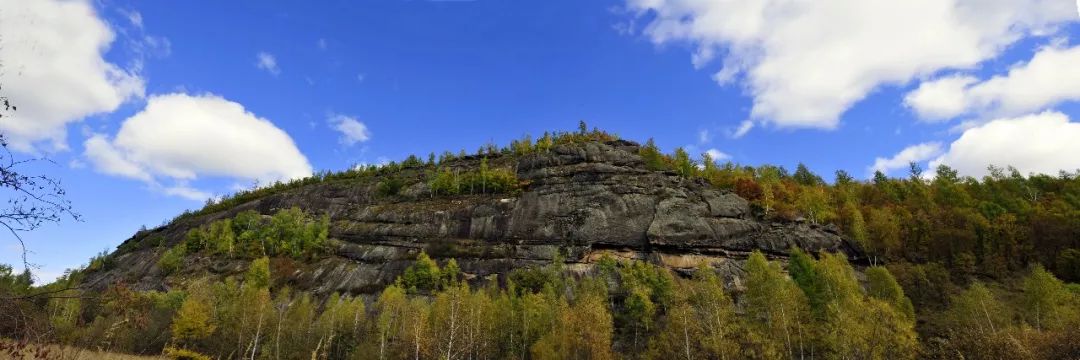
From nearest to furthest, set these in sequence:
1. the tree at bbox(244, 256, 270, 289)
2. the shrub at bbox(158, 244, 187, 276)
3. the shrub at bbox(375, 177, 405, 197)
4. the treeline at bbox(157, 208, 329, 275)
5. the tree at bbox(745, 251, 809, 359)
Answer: the tree at bbox(745, 251, 809, 359)
the tree at bbox(244, 256, 270, 289)
the shrub at bbox(158, 244, 187, 276)
the treeline at bbox(157, 208, 329, 275)
the shrub at bbox(375, 177, 405, 197)

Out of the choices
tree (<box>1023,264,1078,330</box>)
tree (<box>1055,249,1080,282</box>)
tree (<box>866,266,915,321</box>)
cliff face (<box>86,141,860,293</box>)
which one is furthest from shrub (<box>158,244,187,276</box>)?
tree (<box>1055,249,1080,282</box>)

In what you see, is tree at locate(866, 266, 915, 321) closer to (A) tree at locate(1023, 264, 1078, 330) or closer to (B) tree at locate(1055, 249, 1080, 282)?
(A) tree at locate(1023, 264, 1078, 330)

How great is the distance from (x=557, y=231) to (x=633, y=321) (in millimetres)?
26069

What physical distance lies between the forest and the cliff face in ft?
13.6

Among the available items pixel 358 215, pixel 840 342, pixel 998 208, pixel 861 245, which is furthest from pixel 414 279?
pixel 998 208

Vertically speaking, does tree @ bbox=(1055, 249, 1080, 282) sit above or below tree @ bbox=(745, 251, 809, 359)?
above

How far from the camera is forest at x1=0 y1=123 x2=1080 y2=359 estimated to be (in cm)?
3925

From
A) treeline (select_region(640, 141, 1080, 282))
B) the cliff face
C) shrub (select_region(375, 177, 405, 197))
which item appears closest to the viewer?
treeline (select_region(640, 141, 1080, 282))

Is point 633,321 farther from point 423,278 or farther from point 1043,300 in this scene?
point 1043,300

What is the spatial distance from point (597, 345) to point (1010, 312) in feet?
161

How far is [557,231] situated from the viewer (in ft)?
281

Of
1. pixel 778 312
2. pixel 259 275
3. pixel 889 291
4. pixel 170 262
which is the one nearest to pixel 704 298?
pixel 778 312

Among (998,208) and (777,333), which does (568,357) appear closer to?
(777,333)

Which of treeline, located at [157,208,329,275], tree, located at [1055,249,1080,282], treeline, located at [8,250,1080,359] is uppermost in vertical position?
treeline, located at [157,208,329,275]
